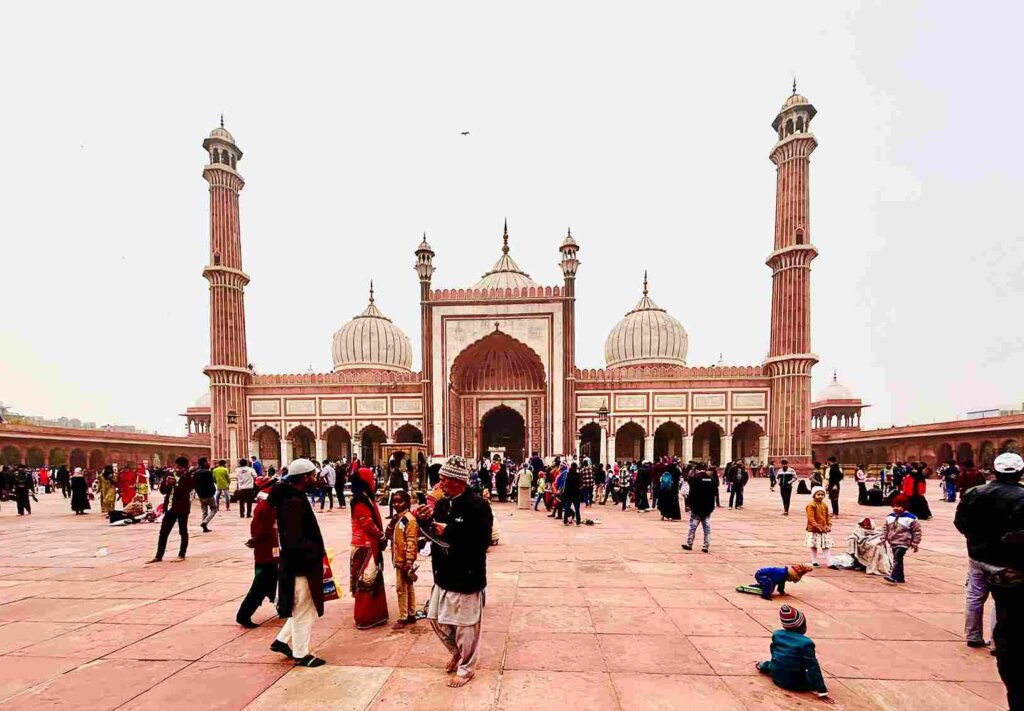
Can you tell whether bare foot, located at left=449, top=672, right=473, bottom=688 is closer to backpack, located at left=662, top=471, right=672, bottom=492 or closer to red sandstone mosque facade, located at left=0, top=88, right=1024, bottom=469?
backpack, located at left=662, top=471, right=672, bottom=492

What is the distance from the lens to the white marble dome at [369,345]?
127 feet

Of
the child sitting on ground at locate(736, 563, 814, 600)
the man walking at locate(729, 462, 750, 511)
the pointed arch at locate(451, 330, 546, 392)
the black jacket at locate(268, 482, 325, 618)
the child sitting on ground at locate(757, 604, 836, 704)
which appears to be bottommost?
the man walking at locate(729, 462, 750, 511)

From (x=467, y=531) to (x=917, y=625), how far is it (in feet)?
13.9

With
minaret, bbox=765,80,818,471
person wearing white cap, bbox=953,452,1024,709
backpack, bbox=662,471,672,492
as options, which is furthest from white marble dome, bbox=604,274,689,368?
person wearing white cap, bbox=953,452,1024,709

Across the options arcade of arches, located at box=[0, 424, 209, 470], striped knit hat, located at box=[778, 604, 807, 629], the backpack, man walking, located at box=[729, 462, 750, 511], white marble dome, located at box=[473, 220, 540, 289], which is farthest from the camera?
white marble dome, located at box=[473, 220, 540, 289]

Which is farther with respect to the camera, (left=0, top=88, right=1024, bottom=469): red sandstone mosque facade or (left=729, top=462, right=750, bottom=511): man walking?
(left=0, top=88, right=1024, bottom=469): red sandstone mosque facade

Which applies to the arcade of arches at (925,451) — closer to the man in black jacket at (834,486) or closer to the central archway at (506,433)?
the man in black jacket at (834,486)

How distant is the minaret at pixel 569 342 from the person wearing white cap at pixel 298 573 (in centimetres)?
2530

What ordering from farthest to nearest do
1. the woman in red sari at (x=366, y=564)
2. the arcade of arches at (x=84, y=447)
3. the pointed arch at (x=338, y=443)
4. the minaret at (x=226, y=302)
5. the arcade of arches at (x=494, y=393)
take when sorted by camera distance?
the pointed arch at (x=338, y=443) → the minaret at (x=226, y=302) → the arcade of arches at (x=494, y=393) → the arcade of arches at (x=84, y=447) → the woman in red sari at (x=366, y=564)

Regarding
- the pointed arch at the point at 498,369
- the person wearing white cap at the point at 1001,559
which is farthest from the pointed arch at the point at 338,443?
the person wearing white cap at the point at 1001,559

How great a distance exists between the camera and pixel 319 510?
45.0 ft

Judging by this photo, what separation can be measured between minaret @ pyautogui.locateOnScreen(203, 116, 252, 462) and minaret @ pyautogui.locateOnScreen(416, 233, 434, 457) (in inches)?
449

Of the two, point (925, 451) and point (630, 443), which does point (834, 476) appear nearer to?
point (630, 443)

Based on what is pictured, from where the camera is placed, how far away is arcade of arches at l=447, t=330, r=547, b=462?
1190 inches
